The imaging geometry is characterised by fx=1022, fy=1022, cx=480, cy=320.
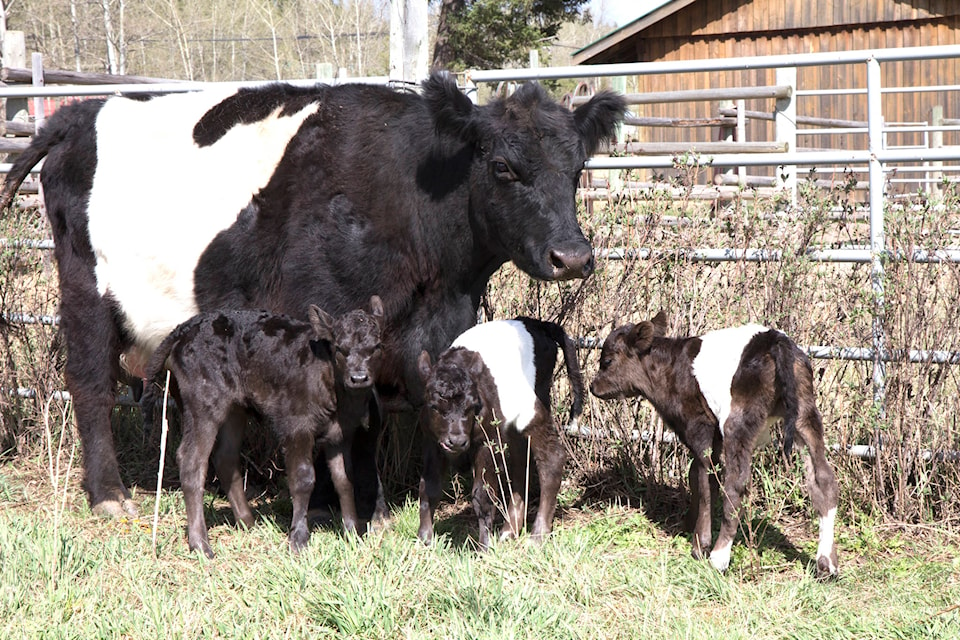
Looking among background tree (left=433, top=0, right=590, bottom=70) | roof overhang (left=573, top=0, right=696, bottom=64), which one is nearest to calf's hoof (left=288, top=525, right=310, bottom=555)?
roof overhang (left=573, top=0, right=696, bottom=64)

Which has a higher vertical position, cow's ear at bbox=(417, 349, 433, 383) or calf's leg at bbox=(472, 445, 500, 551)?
cow's ear at bbox=(417, 349, 433, 383)

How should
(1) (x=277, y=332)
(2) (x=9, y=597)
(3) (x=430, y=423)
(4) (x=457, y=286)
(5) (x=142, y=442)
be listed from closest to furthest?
(2) (x=9, y=597), (3) (x=430, y=423), (1) (x=277, y=332), (4) (x=457, y=286), (5) (x=142, y=442)

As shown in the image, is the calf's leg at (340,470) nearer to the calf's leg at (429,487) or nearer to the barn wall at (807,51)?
the calf's leg at (429,487)

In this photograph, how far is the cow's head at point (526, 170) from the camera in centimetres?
464

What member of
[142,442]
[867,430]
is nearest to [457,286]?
[867,430]

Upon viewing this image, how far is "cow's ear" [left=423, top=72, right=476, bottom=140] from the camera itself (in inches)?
193

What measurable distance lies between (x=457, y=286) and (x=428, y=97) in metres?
0.95

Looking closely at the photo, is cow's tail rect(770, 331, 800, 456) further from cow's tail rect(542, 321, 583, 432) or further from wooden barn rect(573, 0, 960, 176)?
wooden barn rect(573, 0, 960, 176)

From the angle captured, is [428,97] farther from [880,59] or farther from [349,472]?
[880,59]

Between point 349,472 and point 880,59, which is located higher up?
point 880,59

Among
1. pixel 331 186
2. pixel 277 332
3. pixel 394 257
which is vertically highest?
pixel 331 186

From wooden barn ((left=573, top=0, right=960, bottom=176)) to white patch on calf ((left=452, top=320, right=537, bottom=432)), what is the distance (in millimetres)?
16588

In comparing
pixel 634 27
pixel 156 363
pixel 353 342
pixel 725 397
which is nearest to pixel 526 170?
pixel 353 342

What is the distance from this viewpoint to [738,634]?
365 cm
